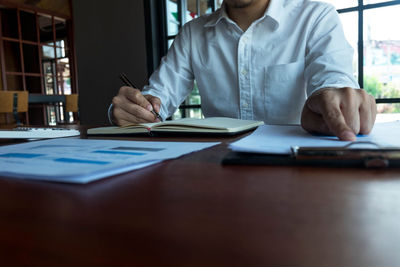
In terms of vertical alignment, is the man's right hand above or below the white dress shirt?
below

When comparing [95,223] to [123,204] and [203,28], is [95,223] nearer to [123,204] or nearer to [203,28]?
[123,204]

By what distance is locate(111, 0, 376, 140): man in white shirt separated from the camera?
0.99 m

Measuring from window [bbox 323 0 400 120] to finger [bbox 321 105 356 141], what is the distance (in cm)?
151

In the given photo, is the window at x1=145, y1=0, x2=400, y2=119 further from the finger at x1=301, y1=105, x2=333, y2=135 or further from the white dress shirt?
the finger at x1=301, y1=105, x2=333, y2=135

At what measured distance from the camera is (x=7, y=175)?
0.96ft

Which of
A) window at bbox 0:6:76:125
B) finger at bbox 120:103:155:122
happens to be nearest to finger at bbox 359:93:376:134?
finger at bbox 120:103:155:122

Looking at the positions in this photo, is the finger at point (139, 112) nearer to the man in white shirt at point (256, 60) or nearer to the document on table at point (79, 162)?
the man in white shirt at point (256, 60)

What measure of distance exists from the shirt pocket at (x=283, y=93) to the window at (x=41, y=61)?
5587mm

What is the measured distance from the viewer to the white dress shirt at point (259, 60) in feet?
3.44

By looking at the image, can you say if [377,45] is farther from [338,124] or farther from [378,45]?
[338,124]

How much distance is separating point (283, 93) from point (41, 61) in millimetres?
6157

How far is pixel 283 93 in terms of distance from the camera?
1132mm


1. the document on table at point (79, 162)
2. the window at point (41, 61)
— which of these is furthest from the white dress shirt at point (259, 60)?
the window at point (41, 61)

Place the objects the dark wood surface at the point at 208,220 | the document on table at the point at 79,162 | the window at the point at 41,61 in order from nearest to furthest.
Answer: the dark wood surface at the point at 208,220 < the document on table at the point at 79,162 < the window at the point at 41,61
